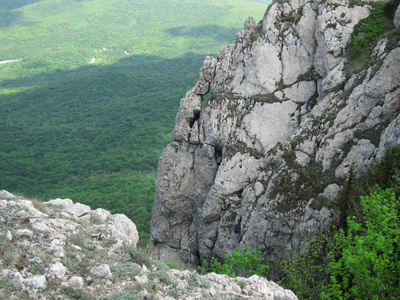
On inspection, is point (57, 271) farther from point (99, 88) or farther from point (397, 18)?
point (99, 88)

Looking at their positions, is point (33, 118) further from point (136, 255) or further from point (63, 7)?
point (63, 7)

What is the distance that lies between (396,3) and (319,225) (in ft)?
39.6

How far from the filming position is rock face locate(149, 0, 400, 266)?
1407cm

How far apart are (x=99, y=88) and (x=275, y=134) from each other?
82.6m

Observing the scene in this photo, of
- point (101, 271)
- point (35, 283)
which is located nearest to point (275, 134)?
point (101, 271)

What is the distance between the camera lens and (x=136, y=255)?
9797 mm

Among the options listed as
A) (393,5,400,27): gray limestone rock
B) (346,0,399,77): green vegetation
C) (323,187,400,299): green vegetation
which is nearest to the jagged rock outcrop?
(323,187,400,299): green vegetation

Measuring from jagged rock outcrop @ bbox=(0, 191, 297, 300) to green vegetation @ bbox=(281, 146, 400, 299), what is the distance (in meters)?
1.96

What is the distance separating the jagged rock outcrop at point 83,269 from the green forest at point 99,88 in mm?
3821

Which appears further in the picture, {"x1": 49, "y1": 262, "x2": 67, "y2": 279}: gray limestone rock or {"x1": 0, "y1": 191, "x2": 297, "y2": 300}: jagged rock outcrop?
{"x1": 49, "y1": 262, "x2": 67, "y2": 279}: gray limestone rock

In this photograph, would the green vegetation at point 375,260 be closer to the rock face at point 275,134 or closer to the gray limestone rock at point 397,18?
the rock face at point 275,134

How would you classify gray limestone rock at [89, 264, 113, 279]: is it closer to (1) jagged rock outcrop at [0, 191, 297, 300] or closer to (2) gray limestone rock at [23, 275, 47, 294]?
(1) jagged rock outcrop at [0, 191, 297, 300]

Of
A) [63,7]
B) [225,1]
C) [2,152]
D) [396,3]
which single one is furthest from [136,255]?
[63,7]

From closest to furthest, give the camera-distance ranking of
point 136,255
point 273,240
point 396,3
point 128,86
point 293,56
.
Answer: point 136,255 → point 273,240 → point 396,3 → point 293,56 → point 128,86
